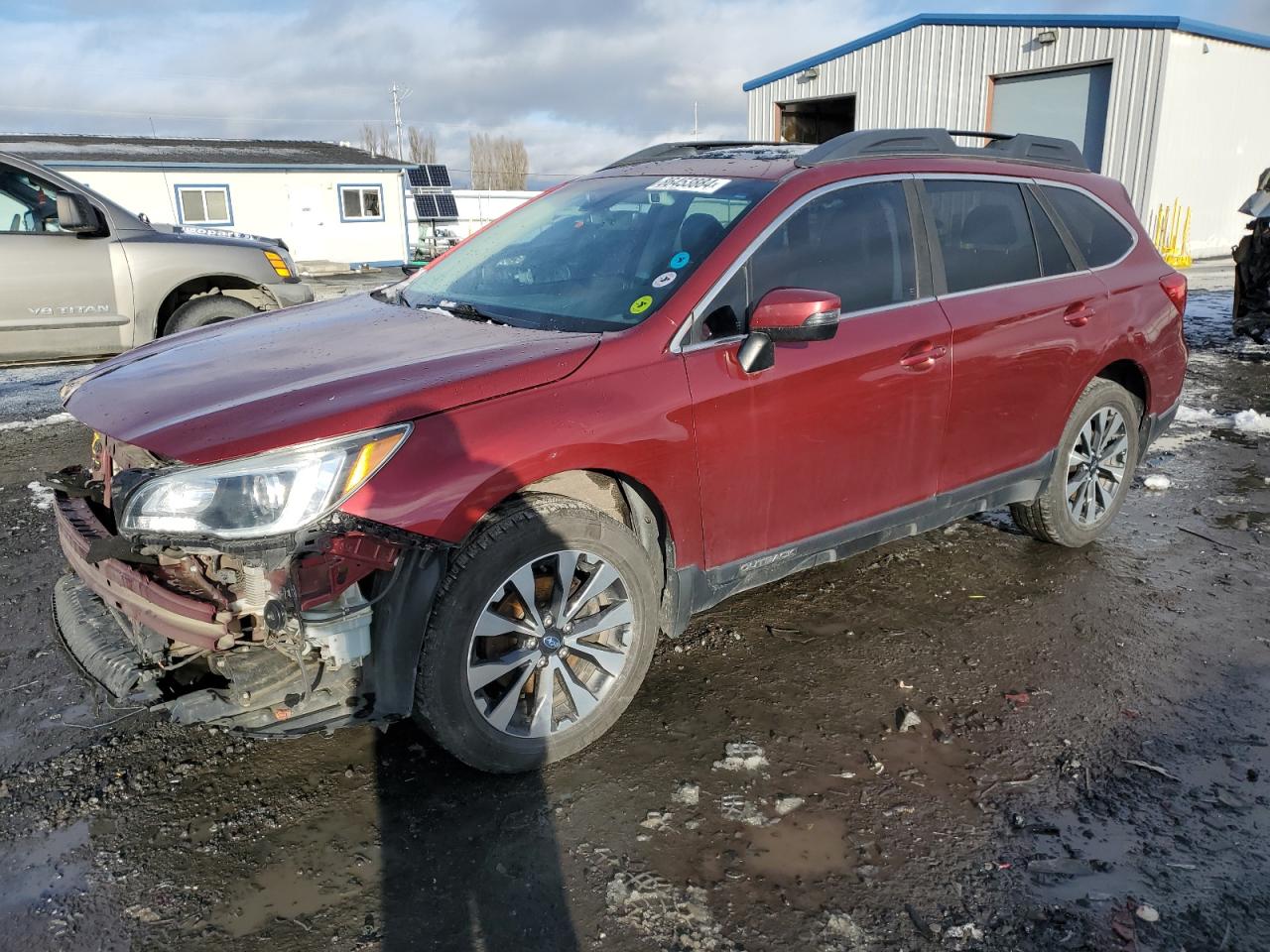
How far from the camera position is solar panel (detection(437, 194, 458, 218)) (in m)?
34.3

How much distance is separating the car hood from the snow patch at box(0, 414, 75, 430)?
Answer: 5.14 m

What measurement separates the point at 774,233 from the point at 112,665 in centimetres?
248

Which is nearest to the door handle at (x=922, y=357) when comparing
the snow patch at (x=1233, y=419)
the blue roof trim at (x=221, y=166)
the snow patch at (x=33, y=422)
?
the snow patch at (x=1233, y=419)

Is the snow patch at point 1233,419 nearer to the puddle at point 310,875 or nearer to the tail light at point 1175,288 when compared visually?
the tail light at point 1175,288

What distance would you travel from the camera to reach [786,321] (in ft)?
9.87

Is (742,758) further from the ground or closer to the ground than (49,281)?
closer to the ground

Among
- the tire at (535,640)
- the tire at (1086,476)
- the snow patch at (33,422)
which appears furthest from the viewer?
the snow patch at (33,422)

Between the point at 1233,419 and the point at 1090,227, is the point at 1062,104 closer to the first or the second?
the point at 1233,419

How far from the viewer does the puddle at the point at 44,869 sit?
2.47 meters

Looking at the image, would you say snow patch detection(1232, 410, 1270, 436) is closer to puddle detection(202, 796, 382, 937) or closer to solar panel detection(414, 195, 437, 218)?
puddle detection(202, 796, 382, 937)

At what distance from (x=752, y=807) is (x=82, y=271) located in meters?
6.54

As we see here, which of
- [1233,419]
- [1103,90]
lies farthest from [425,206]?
[1233,419]

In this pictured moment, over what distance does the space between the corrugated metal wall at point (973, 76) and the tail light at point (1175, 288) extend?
1480 cm

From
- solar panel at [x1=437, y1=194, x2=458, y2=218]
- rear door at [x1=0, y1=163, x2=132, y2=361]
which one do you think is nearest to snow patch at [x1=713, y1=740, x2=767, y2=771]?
rear door at [x1=0, y1=163, x2=132, y2=361]
